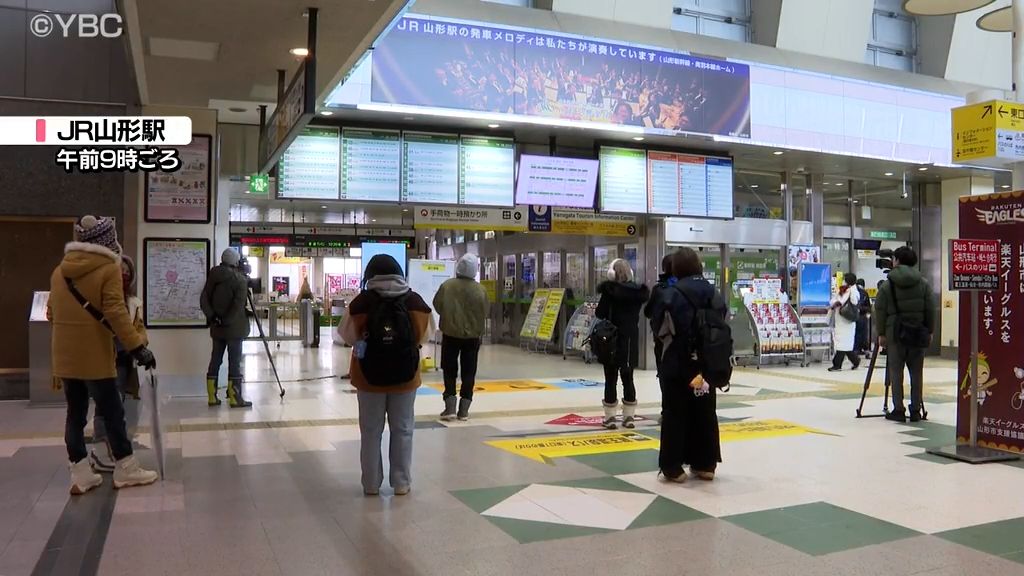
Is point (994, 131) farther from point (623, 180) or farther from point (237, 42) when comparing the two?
point (237, 42)

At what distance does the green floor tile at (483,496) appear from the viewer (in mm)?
4316

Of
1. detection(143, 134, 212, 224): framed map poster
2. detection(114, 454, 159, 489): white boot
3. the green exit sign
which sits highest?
the green exit sign

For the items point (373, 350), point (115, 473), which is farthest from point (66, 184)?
point (373, 350)

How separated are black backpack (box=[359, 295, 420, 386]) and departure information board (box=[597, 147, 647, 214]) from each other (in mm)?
6533

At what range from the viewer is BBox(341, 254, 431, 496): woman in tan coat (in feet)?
14.2

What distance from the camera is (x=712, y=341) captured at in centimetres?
466

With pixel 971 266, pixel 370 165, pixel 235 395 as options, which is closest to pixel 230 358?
pixel 235 395

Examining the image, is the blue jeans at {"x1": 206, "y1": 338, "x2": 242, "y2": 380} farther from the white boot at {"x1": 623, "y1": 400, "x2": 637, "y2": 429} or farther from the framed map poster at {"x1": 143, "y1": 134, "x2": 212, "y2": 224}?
the white boot at {"x1": 623, "y1": 400, "x2": 637, "y2": 429}

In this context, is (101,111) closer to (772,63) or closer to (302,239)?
(772,63)

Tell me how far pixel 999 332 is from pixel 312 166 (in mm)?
7019

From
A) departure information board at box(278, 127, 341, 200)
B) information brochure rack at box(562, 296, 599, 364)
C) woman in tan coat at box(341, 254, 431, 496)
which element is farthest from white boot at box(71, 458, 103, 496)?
information brochure rack at box(562, 296, 599, 364)

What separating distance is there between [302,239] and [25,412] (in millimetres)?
15072

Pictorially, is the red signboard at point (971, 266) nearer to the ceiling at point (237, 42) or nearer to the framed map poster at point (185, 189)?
the ceiling at point (237, 42)

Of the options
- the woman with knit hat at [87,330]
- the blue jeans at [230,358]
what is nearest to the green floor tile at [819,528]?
the woman with knit hat at [87,330]
